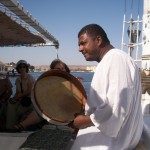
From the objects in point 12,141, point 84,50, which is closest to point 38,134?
point 12,141

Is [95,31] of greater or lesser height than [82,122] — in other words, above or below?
above

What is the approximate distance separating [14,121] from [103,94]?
257 centimetres

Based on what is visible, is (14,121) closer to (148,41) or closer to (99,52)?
(99,52)

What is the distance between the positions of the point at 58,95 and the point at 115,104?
730 millimetres

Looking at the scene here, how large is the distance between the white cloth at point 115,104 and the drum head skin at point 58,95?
337mm

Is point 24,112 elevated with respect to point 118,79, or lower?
lower

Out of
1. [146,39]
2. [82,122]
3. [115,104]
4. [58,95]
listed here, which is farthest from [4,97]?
[146,39]

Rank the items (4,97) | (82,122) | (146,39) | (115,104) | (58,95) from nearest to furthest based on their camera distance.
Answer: (115,104) < (82,122) < (58,95) < (4,97) < (146,39)

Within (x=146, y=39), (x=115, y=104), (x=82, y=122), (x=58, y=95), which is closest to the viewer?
(x=115, y=104)

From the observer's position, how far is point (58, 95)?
253 cm

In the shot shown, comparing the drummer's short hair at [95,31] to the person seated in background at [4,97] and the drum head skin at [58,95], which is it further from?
the person seated in background at [4,97]

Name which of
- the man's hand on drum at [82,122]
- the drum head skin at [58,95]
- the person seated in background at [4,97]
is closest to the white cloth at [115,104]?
the man's hand on drum at [82,122]

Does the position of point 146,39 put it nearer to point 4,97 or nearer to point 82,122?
point 4,97

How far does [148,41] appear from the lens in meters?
9.02
